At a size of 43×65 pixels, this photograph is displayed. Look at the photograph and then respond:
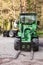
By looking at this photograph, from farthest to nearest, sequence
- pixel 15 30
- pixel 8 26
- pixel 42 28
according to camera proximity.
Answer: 1. pixel 42 28
2. pixel 8 26
3. pixel 15 30

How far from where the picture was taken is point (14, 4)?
28000mm

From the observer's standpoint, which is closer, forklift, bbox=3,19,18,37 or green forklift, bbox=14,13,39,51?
green forklift, bbox=14,13,39,51

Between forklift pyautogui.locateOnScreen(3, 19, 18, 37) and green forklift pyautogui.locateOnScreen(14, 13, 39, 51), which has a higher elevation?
green forklift pyautogui.locateOnScreen(14, 13, 39, 51)

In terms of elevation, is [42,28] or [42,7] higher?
[42,7]

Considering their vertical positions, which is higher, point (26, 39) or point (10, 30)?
point (26, 39)

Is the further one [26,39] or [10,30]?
[10,30]

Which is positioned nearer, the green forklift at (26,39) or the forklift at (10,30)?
the green forklift at (26,39)

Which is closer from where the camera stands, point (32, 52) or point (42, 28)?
point (32, 52)

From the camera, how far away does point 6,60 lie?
10.9 metres

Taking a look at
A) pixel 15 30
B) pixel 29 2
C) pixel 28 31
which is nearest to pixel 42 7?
pixel 29 2

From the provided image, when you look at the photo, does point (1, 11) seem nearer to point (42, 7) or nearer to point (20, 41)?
point (42, 7)

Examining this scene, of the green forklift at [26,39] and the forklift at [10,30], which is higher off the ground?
the green forklift at [26,39]

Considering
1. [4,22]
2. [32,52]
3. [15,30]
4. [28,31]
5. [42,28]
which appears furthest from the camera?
[42,28]

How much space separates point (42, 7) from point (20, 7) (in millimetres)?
6143
